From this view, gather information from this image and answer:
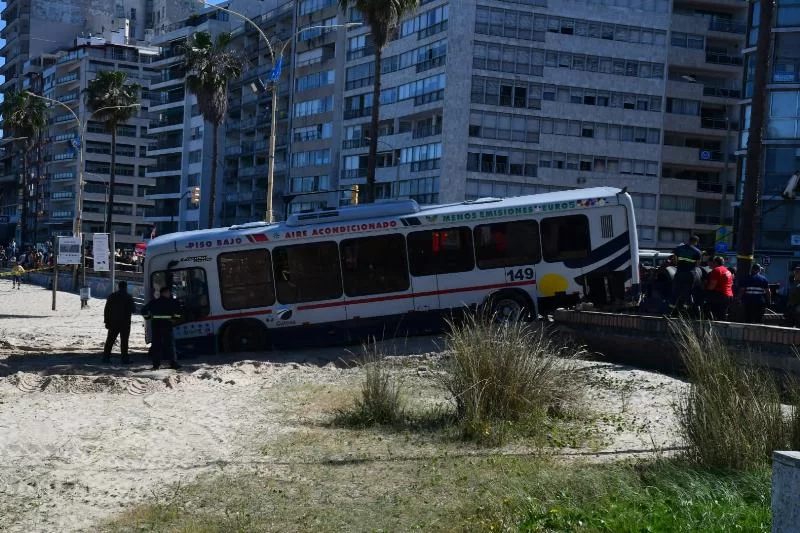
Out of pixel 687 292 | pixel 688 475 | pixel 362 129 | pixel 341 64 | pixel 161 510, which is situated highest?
pixel 341 64

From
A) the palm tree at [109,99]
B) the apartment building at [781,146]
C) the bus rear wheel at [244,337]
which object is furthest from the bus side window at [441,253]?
the palm tree at [109,99]

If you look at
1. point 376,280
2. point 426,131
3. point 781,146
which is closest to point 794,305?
point 376,280

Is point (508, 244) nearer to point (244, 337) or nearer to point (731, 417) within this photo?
point (244, 337)

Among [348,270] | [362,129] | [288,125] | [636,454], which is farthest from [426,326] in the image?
[288,125]

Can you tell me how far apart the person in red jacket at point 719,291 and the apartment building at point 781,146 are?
32.6 meters

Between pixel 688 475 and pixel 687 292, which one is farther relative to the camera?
pixel 687 292

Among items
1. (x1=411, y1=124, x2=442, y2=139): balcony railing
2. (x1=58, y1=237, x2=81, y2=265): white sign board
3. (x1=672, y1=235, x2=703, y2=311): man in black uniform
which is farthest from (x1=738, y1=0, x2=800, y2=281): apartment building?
(x1=672, y1=235, x2=703, y2=311): man in black uniform

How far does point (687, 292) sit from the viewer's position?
19453 millimetres

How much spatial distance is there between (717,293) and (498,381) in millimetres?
7871

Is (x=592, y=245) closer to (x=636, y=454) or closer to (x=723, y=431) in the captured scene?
(x=636, y=454)

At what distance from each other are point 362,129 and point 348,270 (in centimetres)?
5213

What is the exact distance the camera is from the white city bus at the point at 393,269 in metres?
21.5

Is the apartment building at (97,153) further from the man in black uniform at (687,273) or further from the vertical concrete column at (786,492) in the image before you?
the vertical concrete column at (786,492)

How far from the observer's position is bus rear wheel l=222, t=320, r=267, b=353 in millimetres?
21875
